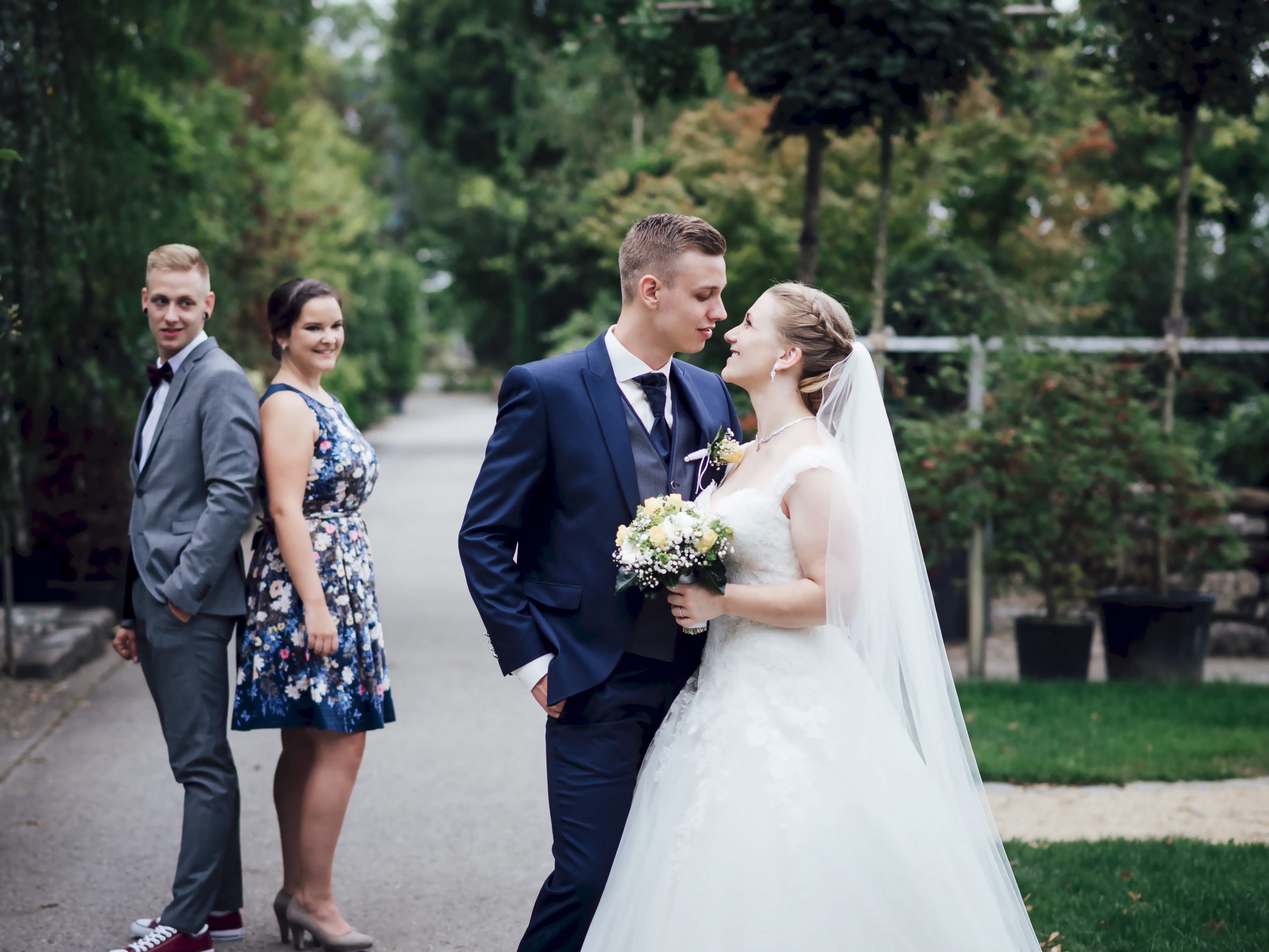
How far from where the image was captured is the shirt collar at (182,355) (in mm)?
4090

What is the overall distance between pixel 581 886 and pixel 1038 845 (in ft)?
9.21

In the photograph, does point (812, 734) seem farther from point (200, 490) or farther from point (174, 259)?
point (174, 259)

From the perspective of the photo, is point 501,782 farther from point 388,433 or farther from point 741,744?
point 388,433

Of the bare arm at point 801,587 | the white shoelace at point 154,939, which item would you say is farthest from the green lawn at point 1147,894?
the white shoelace at point 154,939

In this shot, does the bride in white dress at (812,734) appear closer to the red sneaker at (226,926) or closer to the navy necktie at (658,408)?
the navy necktie at (658,408)

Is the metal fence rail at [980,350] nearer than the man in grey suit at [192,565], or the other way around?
the man in grey suit at [192,565]

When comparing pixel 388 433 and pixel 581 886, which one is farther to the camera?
pixel 388 433

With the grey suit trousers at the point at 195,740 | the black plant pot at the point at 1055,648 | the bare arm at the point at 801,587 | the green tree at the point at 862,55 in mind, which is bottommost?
the black plant pot at the point at 1055,648

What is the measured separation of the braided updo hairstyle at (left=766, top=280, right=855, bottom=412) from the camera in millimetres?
3238

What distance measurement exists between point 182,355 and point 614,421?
67.6 inches

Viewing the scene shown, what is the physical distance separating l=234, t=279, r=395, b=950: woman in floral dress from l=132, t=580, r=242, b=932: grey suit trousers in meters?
0.12

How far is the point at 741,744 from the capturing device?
308 centimetres

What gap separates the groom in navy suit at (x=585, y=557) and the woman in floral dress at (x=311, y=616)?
106 centimetres

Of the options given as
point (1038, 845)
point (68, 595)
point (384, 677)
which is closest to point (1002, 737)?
point (1038, 845)
